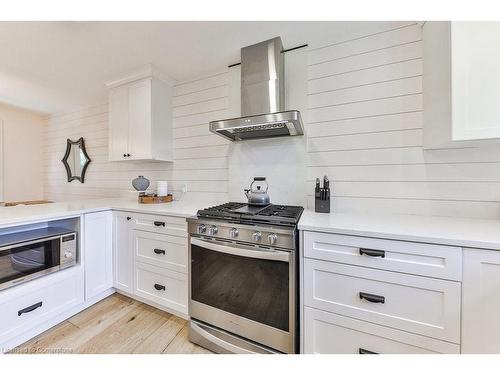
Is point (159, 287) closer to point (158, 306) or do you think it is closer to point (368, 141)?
point (158, 306)

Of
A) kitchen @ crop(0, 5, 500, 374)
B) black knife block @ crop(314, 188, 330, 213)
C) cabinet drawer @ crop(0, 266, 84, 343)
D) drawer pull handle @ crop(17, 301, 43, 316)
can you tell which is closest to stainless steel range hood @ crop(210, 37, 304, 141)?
kitchen @ crop(0, 5, 500, 374)

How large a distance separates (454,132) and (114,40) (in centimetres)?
257

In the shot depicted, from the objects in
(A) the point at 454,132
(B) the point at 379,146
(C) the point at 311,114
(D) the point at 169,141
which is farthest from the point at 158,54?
(A) the point at 454,132

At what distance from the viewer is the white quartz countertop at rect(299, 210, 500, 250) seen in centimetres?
93

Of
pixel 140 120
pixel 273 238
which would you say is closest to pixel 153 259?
pixel 273 238

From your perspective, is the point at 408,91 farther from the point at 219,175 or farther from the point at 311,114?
the point at 219,175

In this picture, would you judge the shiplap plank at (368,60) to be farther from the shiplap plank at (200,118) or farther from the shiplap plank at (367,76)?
the shiplap plank at (200,118)

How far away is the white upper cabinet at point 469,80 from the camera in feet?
3.47

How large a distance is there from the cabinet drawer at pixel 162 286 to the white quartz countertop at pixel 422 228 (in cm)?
117

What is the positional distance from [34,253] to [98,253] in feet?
1.42

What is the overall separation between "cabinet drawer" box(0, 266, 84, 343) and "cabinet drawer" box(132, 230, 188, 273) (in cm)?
53

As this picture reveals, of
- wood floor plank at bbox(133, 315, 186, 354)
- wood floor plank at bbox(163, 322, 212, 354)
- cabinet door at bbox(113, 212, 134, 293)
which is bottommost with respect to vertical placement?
wood floor plank at bbox(163, 322, 212, 354)

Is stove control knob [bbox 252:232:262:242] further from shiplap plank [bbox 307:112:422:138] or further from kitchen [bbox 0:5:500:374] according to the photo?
shiplap plank [bbox 307:112:422:138]

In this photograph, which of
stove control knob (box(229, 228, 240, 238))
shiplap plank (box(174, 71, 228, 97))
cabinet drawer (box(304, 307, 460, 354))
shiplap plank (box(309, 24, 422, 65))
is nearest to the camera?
cabinet drawer (box(304, 307, 460, 354))
